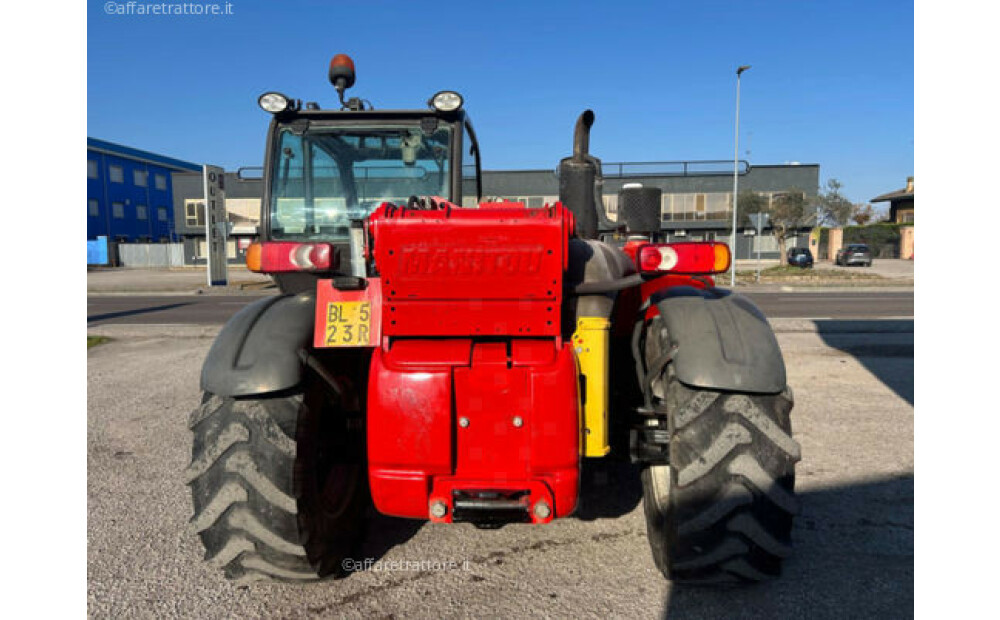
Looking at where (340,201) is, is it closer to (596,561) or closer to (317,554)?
(317,554)

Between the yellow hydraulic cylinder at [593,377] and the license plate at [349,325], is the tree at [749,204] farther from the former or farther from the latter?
the license plate at [349,325]

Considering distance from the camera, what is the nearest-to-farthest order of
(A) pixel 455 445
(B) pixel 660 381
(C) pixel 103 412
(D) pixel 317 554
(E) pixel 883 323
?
(A) pixel 455 445, (D) pixel 317 554, (B) pixel 660 381, (C) pixel 103 412, (E) pixel 883 323

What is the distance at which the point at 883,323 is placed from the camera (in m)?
11.2

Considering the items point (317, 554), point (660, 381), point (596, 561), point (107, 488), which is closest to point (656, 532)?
point (596, 561)

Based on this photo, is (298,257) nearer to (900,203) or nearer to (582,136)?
(582,136)

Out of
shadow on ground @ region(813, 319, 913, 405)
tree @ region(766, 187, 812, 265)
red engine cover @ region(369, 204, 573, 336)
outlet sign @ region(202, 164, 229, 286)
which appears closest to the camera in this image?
red engine cover @ region(369, 204, 573, 336)

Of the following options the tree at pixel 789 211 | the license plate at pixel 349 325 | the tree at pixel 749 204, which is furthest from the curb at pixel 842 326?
the tree at pixel 749 204

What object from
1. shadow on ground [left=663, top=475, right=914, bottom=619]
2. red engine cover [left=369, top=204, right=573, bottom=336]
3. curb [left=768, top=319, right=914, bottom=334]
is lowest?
shadow on ground [left=663, top=475, right=914, bottom=619]

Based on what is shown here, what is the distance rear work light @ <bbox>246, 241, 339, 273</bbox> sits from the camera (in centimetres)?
245

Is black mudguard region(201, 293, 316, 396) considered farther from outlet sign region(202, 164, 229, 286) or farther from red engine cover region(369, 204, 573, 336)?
outlet sign region(202, 164, 229, 286)

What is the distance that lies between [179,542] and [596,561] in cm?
208

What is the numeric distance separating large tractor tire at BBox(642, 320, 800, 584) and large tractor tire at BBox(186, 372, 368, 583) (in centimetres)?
144

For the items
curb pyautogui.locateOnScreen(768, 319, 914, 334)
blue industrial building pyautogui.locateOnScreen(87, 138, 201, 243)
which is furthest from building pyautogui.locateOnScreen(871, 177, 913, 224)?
blue industrial building pyautogui.locateOnScreen(87, 138, 201, 243)

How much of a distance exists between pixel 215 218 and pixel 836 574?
55.5ft
